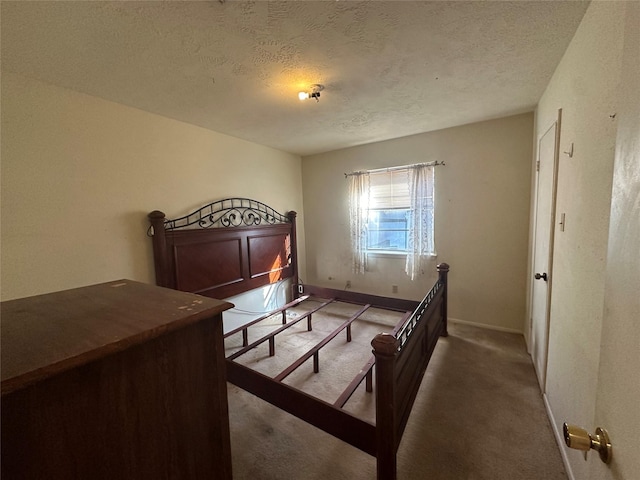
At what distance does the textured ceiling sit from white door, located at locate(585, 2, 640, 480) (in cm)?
113

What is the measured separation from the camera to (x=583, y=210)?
4.27 ft

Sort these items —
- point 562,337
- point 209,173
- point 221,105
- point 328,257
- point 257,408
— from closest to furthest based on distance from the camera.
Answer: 1. point 562,337
2. point 257,408
3. point 221,105
4. point 209,173
5. point 328,257

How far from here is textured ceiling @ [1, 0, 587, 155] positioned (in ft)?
4.25

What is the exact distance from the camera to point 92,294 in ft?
2.94

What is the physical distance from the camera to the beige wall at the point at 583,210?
108 centimetres

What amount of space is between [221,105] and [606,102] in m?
2.52

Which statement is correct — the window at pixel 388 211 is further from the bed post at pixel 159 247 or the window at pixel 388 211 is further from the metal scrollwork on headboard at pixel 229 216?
the bed post at pixel 159 247

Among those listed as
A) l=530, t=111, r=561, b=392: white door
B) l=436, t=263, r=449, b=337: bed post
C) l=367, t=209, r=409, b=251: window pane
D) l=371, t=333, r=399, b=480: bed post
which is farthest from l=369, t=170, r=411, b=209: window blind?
l=371, t=333, r=399, b=480: bed post

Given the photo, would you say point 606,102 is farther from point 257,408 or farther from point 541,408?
point 257,408

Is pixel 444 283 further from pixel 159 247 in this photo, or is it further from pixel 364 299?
pixel 159 247

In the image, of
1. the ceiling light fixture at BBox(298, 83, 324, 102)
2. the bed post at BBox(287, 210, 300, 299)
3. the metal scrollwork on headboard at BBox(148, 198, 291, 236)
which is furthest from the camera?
the bed post at BBox(287, 210, 300, 299)

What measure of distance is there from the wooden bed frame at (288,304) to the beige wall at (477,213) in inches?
20.7

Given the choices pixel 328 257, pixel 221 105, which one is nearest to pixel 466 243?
pixel 328 257

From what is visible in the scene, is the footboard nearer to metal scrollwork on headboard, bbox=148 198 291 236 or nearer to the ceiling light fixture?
the ceiling light fixture
